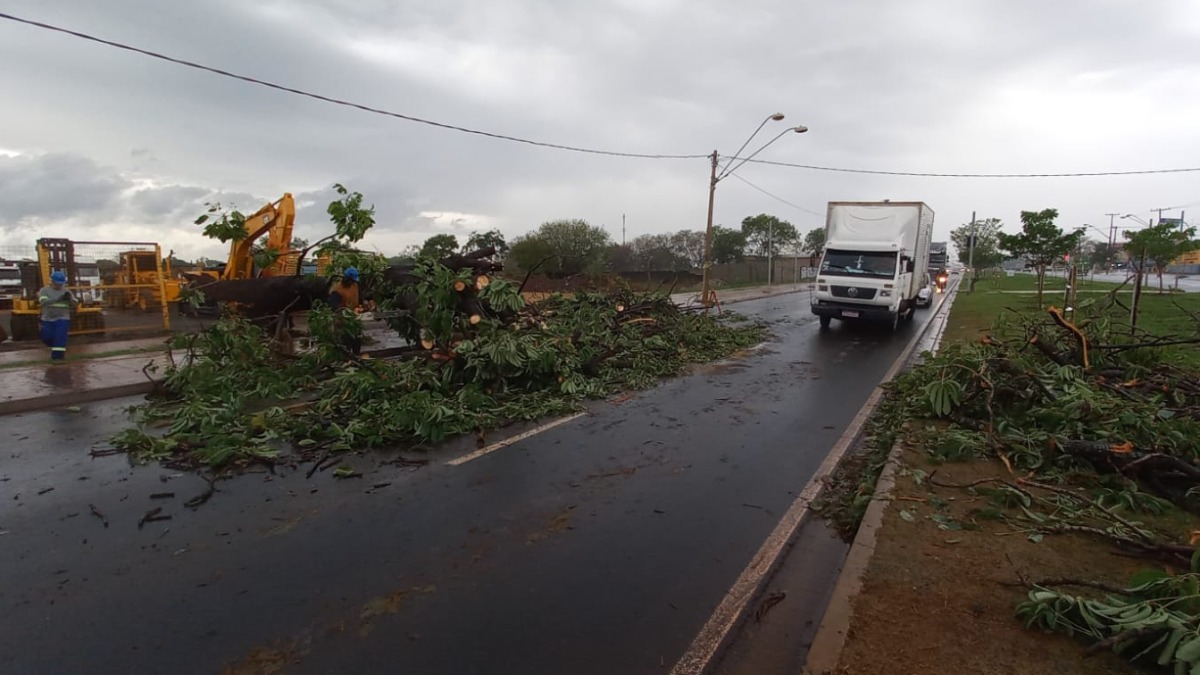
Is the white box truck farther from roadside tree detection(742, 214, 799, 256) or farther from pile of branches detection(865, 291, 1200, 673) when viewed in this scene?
roadside tree detection(742, 214, 799, 256)

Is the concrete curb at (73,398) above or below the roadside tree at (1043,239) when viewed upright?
below

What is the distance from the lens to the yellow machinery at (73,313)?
1405cm

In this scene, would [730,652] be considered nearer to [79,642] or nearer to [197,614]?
[197,614]

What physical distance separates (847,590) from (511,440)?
3.97 metres

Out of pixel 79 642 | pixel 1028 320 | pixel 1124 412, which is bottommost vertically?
pixel 79 642

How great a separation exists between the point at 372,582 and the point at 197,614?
92 cm

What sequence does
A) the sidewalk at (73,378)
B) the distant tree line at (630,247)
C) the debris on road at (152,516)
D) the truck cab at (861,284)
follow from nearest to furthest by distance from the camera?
1. the debris on road at (152,516)
2. the sidewalk at (73,378)
3. the truck cab at (861,284)
4. the distant tree line at (630,247)

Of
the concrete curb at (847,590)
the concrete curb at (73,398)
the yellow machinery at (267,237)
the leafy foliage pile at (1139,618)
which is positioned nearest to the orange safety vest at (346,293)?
the concrete curb at (73,398)

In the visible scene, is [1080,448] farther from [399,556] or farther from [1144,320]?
[1144,320]

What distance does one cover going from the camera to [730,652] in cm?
314

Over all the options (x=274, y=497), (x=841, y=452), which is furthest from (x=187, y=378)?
(x=841, y=452)

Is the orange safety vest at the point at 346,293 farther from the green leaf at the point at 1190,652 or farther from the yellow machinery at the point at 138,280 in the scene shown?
the yellow machinery at the point at 138,280

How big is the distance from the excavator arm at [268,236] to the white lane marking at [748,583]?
532 inches

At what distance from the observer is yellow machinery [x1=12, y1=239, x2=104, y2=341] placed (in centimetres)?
1405
